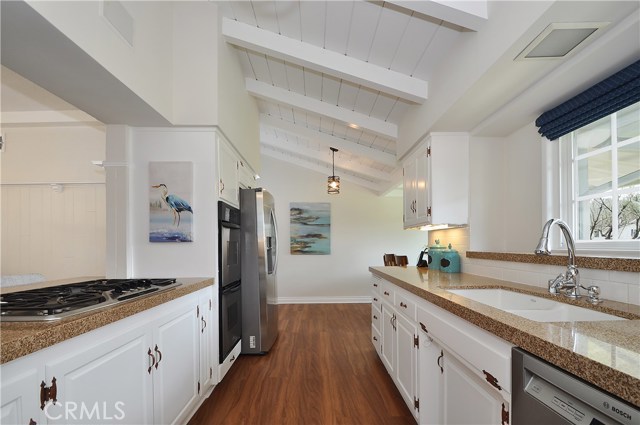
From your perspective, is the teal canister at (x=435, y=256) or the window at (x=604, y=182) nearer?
the window at (x=604, y=182)

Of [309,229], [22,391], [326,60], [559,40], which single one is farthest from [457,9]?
A: [309,229]

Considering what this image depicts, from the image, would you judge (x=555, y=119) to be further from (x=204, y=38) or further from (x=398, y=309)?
(x=204, y=38)

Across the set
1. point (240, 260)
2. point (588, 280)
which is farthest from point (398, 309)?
point (240, 260)

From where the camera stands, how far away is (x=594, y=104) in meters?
1.66

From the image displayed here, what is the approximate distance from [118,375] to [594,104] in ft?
8.88

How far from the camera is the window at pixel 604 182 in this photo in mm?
1578

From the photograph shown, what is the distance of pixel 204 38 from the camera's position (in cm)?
243

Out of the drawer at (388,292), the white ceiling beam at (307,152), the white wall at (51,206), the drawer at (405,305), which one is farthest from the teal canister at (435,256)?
the white wall at (51,206)

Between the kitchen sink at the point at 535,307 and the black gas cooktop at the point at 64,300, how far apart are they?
1.68 meters

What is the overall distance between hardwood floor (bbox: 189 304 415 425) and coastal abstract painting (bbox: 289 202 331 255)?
8.21 ft

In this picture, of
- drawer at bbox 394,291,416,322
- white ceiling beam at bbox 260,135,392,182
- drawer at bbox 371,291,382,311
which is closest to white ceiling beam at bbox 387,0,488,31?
drawer at bbox 394,291,416,322

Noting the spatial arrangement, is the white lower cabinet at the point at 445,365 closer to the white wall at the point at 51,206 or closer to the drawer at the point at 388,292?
the drawer at the point at 388,292

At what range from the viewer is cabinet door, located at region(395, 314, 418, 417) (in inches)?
72.1

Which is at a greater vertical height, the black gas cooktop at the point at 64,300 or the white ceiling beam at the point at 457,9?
the white ceiling beam at the point at 457,9
